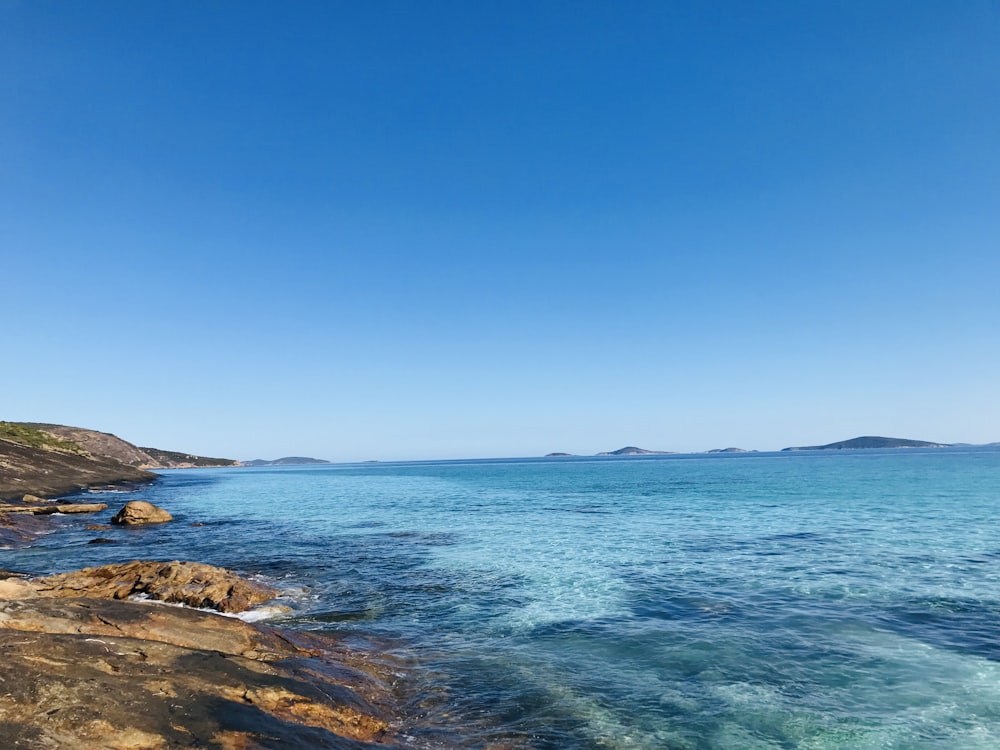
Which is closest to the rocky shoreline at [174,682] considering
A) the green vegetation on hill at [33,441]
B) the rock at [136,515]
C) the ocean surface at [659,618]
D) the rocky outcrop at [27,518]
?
the ocean surface at [659,618]

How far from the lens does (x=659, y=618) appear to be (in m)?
21.1

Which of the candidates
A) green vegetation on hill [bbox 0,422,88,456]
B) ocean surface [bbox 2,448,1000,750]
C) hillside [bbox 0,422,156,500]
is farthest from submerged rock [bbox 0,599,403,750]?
green vegetation on hill [bbox 0,422,88,456]

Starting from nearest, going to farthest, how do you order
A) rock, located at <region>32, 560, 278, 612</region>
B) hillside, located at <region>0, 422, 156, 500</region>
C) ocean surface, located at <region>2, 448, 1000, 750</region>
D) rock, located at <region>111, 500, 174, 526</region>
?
1. ocean surface, located at <region>2, 448, 1000, 750</region>
2. rock, located at <region>32, 560, 278, 612</region>
3. rock, located at <region>111, 500, 174, 526</region>
4. hillside, located at <region>0, 422, 156, 500</region>

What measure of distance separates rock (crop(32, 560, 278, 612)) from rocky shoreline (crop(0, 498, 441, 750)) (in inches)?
153

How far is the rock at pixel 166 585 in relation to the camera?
21.9 meters

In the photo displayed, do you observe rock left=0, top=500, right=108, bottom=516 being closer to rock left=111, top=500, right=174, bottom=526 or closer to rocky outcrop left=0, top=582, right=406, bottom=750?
rock left=111, top=500, right=174, bottom=526

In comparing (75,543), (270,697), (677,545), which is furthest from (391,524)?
(270,697)

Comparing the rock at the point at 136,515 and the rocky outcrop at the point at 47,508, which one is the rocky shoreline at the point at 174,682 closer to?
the rock at the point at 136,515

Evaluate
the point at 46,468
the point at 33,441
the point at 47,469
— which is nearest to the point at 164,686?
the point at 47,469

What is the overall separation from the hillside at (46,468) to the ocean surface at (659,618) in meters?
30.8

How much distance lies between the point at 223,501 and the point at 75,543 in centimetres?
4685

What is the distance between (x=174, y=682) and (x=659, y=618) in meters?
16.4

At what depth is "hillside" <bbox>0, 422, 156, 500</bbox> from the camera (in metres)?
70.2

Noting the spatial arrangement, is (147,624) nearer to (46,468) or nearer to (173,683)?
A: (173,683)
